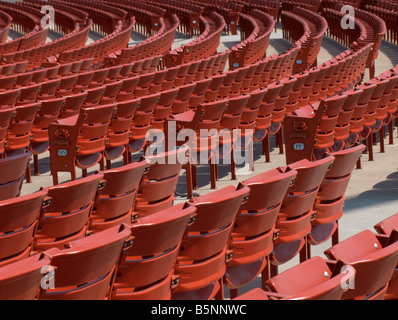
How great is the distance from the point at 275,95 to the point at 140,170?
3329 millimetres

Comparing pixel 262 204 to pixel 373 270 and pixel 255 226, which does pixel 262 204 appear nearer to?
pixel 255 226

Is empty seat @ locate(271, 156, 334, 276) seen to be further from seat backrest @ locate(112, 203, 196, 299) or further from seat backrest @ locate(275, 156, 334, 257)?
seat backrest @ locate(112, 203, 196, 299)

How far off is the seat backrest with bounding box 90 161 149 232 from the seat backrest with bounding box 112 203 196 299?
87 cm

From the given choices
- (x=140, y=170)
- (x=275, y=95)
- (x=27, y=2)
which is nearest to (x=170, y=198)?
(x=140, y=170)

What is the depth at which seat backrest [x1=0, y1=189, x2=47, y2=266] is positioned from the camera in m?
3.29

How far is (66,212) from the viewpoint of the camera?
12.3 ft

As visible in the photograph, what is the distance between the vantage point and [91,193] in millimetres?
3811

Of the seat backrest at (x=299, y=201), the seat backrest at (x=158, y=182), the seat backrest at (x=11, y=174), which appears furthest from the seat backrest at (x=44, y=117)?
the seat backrest at (x=299, y=201)

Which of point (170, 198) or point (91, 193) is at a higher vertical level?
point (91, 193)

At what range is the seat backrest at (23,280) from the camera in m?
2.41

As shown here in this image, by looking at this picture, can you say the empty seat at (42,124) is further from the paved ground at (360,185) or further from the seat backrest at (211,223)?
the seat backrest at (211,223)

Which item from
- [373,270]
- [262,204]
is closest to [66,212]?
[262,204]

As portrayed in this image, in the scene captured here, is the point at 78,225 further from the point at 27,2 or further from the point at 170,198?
the point at 27,2

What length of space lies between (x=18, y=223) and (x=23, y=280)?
3.03ft
